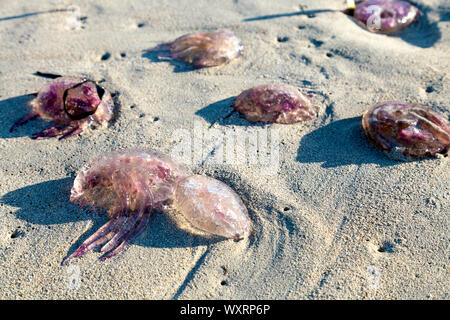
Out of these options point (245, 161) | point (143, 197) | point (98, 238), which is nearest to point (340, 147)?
point (245, 161)

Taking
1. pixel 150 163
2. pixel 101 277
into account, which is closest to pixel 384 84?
pixel 150 163

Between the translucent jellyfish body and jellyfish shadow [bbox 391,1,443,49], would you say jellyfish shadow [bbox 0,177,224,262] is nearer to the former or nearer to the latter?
the translucent jellyfish body

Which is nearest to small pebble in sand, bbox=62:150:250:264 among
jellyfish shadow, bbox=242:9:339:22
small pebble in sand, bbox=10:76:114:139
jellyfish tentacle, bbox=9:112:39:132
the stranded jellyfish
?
small pebble in sand, bbox=10:76:114:139

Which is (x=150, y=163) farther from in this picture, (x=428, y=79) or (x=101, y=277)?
(x=428, y=79)

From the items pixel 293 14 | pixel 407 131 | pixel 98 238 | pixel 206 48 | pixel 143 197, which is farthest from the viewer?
pixel 293 14

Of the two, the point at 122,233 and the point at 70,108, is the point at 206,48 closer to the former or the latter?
the point at 70,108
